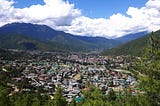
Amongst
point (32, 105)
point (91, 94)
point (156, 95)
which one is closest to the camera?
point (156, 95)

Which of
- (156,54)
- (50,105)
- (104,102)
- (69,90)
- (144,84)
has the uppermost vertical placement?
(156,54)

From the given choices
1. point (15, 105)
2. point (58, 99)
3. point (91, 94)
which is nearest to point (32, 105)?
point (15, 105)

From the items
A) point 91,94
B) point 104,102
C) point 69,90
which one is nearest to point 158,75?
point 104,102

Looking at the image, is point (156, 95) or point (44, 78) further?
point (44, 78)

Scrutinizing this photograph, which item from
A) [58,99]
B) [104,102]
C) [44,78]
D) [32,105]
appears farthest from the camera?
[44,78]

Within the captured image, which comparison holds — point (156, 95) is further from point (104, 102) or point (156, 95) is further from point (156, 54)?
point (104, 102)

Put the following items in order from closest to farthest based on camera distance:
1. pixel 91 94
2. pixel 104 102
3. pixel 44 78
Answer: pixel 104 102, pixel 91 94, pixel 44 78

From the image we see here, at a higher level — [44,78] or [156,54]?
[156,54]

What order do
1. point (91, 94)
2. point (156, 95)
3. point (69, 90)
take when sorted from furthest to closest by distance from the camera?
1. point (69, 90)
2. point (91, 94)
3. point (156, 95)

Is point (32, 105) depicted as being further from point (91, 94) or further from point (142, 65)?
point (142, 65)
